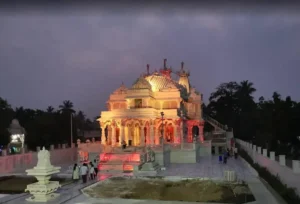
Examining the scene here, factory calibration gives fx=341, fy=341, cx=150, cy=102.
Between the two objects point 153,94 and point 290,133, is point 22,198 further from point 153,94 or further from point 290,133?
point 290,133

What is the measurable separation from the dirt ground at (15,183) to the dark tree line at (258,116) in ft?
45.8

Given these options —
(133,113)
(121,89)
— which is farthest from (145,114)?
(121,89)

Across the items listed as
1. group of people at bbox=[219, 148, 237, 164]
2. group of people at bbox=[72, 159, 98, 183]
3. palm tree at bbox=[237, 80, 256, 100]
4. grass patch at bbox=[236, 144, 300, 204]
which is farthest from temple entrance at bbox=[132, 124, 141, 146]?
palm tree at bbox=[237, 80, 256, 100]

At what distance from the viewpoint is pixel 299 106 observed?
94.6 feet

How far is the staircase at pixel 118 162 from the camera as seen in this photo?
20.4 metres

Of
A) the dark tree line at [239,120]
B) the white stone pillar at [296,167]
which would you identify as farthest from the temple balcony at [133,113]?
the white stone pillar at [296,167]

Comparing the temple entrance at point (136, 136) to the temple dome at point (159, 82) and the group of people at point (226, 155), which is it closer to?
the temple dome at point (159, 82)

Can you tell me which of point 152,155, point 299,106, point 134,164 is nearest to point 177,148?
point 152,155

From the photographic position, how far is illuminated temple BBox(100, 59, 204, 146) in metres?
27.7

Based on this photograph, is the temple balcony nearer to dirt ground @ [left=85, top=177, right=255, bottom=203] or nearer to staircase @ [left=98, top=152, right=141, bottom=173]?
staircase @ [left=98, top=152, right=141, bottom=173]

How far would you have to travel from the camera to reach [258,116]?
113ft

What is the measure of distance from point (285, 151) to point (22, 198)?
17.0 metres

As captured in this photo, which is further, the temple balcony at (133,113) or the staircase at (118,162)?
the temple balcony at (133,113)

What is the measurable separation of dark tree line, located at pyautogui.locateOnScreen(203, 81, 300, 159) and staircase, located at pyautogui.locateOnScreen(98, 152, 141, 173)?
9.35 meters
